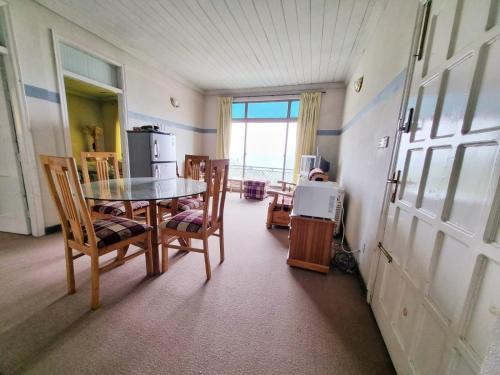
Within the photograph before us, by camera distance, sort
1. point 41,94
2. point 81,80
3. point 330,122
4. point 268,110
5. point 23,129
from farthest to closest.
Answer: point 268,110 < point 330,122 < point 81,80 < point 41,94 < point 23,129

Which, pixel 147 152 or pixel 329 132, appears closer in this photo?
pixel 147 152

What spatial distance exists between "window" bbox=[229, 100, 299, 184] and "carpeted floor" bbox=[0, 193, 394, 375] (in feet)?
11.9

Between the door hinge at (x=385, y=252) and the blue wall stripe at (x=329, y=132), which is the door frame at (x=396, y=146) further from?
the blue wall stripe at (x=329, y=132)

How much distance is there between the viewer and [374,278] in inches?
55.6

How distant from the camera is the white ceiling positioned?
6.76 ft

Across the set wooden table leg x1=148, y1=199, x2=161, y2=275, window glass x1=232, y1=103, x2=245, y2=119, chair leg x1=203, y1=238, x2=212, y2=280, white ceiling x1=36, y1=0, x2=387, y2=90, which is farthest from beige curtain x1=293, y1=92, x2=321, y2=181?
wooden table leg x1=148, y1=199, x2=161, y2=275

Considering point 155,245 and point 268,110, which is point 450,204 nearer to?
point 155,245

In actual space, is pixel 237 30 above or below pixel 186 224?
above

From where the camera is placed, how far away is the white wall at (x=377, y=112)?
1.38 meters

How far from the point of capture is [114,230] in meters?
1.41

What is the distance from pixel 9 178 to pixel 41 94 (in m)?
1.04

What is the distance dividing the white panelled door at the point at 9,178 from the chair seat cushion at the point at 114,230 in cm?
165

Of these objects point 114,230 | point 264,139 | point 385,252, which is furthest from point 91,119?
point 385,252

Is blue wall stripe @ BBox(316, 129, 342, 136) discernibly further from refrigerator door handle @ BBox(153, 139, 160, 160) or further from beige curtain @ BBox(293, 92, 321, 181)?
refrigerator door handle @ BBox(153, 139, 160, 160)
